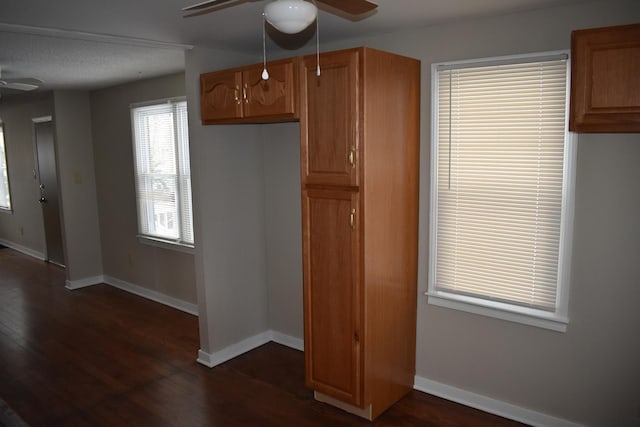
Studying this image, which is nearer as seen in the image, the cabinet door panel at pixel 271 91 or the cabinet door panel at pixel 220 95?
the cabinet door panel at pixel 271 91

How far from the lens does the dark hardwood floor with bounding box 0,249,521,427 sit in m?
3.10

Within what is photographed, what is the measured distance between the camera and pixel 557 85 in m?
2.64

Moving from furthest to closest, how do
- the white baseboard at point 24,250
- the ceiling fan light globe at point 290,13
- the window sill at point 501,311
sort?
the white baseboard at point 24,250 → the window sill at point 501,311 → the ceiling fan light globe at point 290,13

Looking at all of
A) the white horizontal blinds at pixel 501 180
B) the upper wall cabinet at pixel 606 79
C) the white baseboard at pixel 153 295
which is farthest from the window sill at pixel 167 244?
the upper wall cabinet at pixel 606 79

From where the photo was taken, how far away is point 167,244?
5.10m

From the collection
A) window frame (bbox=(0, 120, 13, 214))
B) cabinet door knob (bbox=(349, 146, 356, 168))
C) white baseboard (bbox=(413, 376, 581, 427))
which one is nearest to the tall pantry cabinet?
cabinet door knob (bbox=(349, 146, 356, 168))

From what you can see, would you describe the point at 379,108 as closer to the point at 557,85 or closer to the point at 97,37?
the point at 557,85

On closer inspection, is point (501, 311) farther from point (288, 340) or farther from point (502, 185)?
point (288, 340)

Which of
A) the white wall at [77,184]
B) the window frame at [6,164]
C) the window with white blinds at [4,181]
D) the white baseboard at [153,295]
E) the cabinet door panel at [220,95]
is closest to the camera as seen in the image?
the cabinet door panel at [220,95]

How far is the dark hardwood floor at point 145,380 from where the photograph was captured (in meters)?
3.10

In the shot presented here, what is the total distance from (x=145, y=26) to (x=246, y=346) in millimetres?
2584

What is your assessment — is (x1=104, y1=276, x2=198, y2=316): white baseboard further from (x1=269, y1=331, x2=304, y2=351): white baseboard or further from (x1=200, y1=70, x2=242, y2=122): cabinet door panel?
(x1=200, y1=70, x2=242, y2=122): cabinet door panel

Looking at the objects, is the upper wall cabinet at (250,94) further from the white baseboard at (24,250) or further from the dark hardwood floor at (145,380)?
the white baseboard at (24,250)

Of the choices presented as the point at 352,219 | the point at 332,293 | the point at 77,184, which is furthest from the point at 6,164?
the point at 352,219
